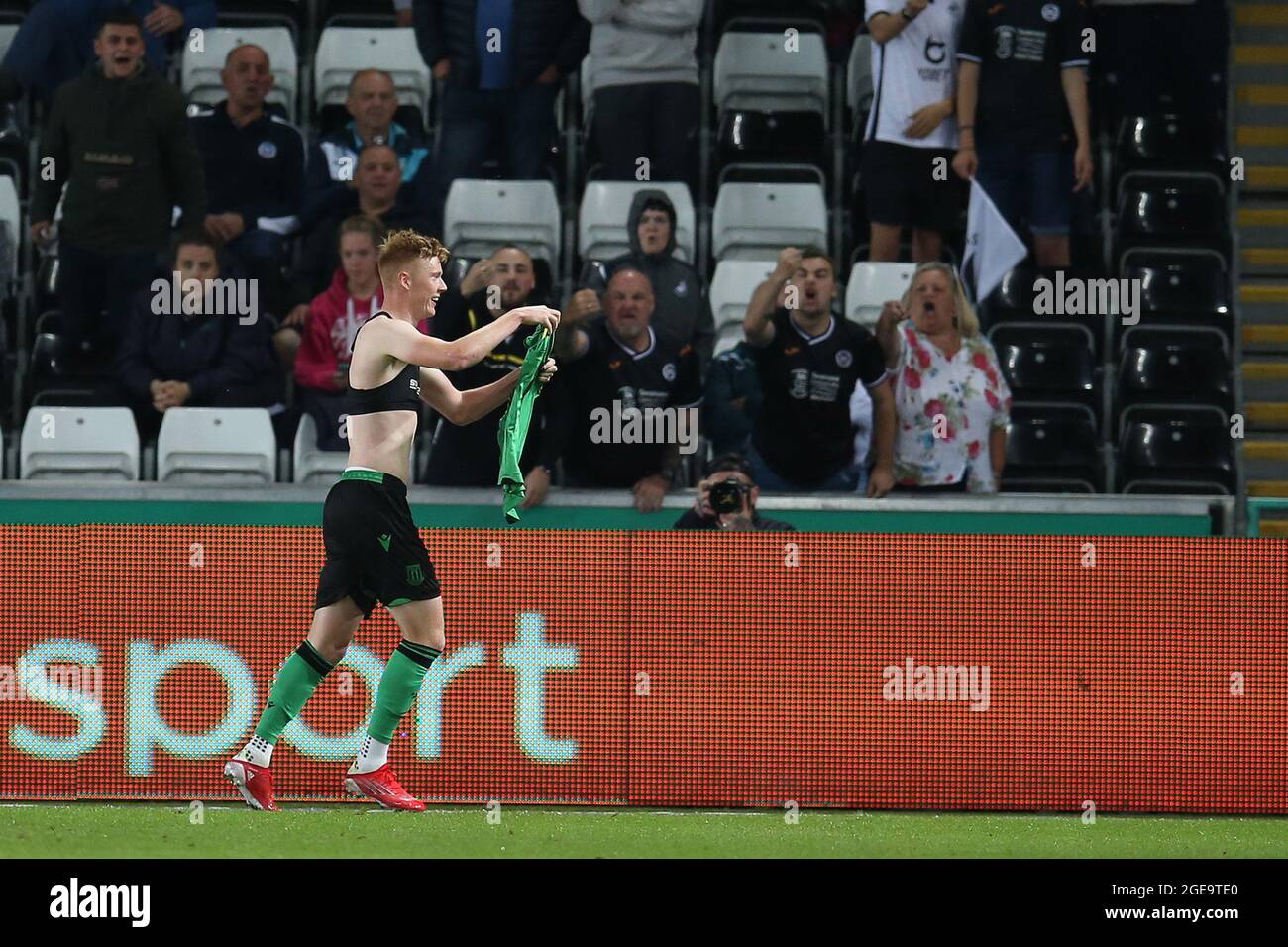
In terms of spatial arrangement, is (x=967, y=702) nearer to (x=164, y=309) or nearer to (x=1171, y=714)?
(x=1171, y=714)

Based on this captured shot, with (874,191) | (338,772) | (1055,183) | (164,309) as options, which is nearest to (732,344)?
(874,191)

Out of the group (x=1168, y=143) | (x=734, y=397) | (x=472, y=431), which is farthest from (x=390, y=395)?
(x=1168, y=143)

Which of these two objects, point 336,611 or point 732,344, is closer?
point 336,611

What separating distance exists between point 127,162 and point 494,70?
2.14 meters

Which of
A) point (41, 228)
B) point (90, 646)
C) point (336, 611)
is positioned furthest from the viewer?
point (41, 228)

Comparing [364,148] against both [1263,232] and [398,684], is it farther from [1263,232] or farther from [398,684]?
[1263,232]

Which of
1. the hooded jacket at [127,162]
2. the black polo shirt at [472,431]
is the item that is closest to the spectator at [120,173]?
the hooded jacket at [127,162]

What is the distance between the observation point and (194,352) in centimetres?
1110

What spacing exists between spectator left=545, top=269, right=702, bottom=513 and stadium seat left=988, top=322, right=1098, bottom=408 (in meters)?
2.16

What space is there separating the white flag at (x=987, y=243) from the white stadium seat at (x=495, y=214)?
242 cm

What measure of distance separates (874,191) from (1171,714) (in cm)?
429

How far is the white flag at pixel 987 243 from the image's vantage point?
1177 centimetres

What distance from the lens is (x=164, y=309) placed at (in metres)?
11.1

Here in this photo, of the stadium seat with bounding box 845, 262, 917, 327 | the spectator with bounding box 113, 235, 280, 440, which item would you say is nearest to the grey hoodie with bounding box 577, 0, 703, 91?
the stadium seat with bounding box 845, 262, 917, 327
